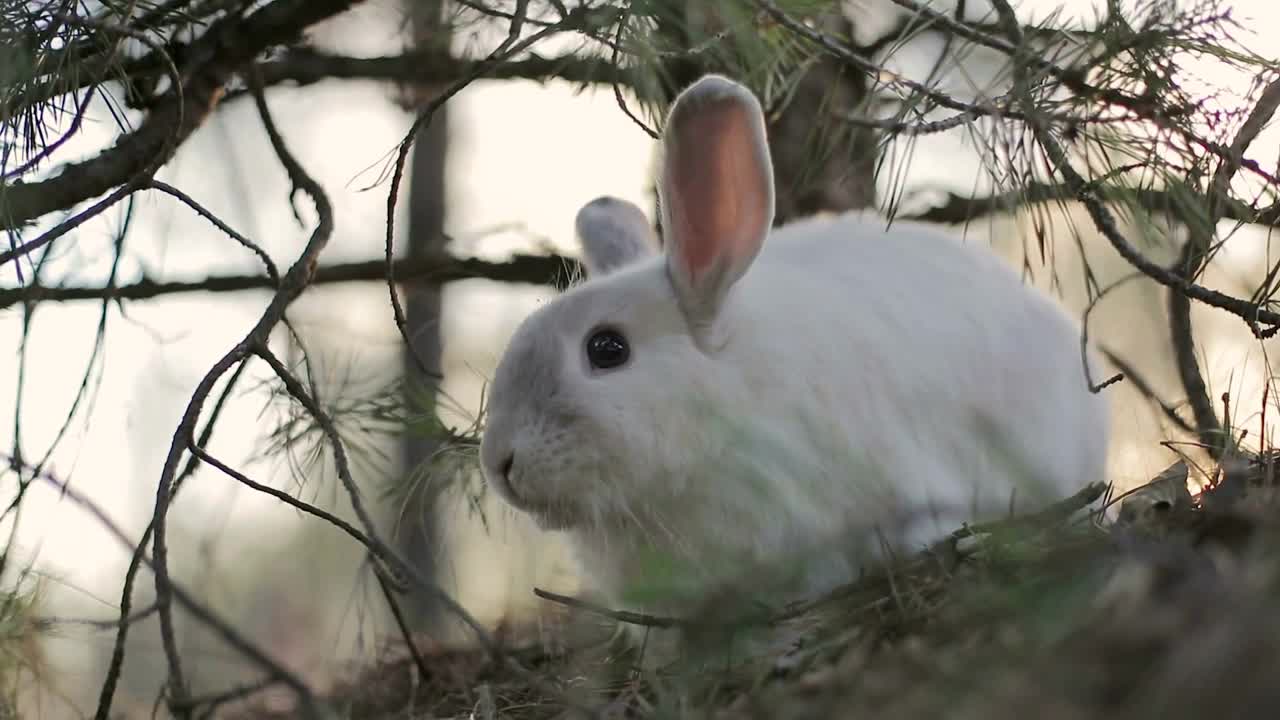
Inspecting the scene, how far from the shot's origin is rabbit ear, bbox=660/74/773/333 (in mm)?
2242

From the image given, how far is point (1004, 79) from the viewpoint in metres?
1.90

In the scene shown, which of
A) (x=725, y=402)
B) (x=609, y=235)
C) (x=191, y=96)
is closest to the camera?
(x=725, y=402)

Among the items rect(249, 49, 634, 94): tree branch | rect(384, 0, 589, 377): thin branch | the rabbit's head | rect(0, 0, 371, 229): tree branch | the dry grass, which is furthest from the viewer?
rect(249, 49, 634, 94): tree branch

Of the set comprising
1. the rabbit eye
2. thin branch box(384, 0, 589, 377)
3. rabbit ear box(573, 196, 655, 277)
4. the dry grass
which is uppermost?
rabbit ear box(573, 196, 655, 277)

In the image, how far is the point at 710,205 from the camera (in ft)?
7.43

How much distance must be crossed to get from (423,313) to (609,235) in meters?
1.09

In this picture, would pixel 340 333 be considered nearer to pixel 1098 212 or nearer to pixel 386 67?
pixel 386 67

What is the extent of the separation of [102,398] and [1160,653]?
1951mm

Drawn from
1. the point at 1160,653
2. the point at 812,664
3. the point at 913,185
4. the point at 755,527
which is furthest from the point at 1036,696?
the point at 913,185

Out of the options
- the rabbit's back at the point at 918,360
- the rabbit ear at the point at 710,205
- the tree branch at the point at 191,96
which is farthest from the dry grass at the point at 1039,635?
the tree branch at the point at 191,96

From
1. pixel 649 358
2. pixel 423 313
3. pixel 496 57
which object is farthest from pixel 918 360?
pixel 423 313

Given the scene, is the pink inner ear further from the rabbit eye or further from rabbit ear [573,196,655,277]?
rabbit ear [573,196,655,277]

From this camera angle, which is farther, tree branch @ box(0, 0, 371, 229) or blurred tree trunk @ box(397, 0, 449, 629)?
blurred tree trunk @ box(397, 0, 449, 629)

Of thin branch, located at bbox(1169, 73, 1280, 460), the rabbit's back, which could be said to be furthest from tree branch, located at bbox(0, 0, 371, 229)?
thin branch, located at bbox(1169, 73, 1280, 460)
